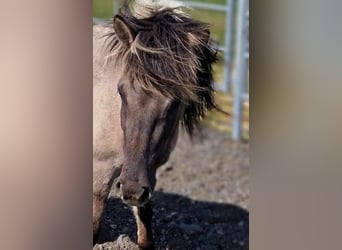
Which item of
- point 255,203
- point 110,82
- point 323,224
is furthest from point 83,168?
point 323,224

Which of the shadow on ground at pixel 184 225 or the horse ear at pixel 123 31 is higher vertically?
the horse ear at pixel 123 31

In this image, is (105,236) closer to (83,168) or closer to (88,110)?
(83,168)

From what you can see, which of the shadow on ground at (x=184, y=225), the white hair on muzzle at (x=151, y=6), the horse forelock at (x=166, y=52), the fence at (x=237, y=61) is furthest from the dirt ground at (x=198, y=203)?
the white hair on muzzle at (x=151, y=6)

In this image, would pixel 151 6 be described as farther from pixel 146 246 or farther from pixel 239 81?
pixel 239 81

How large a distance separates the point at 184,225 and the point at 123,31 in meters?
0.59

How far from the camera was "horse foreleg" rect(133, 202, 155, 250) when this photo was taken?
1.73 metres

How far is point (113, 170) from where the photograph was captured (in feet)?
5.66

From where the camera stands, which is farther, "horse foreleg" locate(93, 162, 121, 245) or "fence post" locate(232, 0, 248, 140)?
"fence post" locate(232, 0, 248, 140)

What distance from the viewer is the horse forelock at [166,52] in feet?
5.52

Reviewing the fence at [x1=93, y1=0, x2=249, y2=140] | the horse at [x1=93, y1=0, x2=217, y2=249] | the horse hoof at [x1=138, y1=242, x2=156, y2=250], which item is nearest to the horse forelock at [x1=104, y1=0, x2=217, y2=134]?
the horse at [x1=93, y1=0, x2=217, y2=249]

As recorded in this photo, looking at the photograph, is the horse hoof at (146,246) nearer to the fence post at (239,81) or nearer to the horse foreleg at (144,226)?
the horse foreleg at (144,226)

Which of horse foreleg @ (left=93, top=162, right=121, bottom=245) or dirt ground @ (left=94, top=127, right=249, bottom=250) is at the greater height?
horse foreleg @ (left=93, top=162, right=121, bottom=245)

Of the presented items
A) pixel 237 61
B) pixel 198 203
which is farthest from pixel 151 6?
pixel 237 61

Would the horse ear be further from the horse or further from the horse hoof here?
the horse hoof
